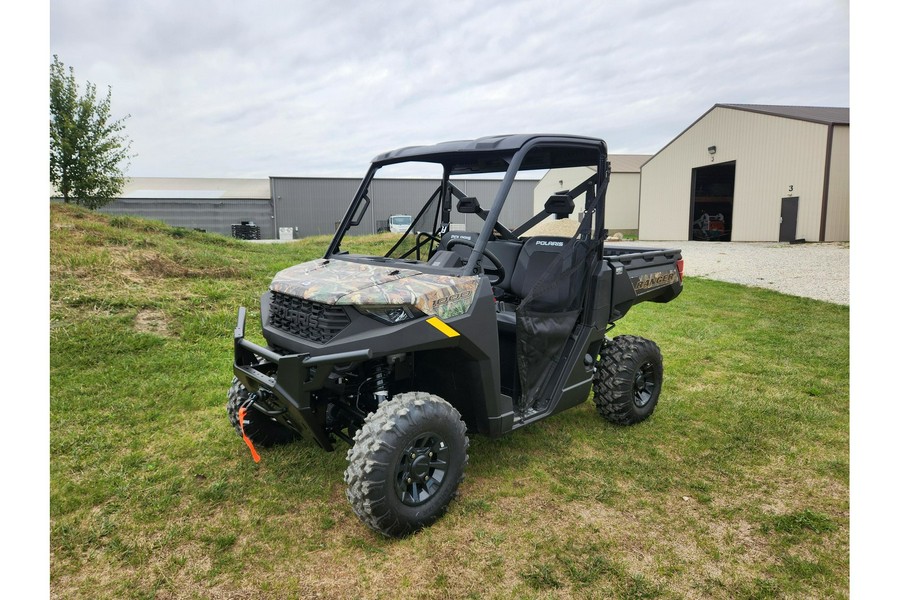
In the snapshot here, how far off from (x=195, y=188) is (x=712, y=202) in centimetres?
3490

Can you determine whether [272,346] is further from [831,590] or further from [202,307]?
[202,307]

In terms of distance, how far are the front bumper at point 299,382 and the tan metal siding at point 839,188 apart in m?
19.7

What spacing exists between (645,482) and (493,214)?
75.2 inches

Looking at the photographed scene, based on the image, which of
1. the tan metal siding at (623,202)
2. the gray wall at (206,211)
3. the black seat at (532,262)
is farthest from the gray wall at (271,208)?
the black seat at (532,262)

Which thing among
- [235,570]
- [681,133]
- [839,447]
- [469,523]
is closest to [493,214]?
[469,523]

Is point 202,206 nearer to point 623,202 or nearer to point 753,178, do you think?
point 623,202

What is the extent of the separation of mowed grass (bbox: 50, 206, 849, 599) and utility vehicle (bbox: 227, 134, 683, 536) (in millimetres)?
309

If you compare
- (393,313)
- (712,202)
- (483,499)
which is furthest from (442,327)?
(712,202)

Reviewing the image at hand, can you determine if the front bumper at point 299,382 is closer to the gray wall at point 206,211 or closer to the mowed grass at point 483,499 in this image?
the mowed grass at point 483,499

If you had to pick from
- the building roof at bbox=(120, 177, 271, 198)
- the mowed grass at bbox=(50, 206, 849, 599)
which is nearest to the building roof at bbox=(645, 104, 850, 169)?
the mowed grass at bbox=(50, 206, 849, 599)

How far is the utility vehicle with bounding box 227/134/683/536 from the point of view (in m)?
2.81

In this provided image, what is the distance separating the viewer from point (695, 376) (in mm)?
5574

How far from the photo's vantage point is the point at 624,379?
420 centimetres

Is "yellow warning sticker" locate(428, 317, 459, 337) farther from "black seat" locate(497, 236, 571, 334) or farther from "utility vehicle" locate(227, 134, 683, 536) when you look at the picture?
"black seat" locate(497, 236, 571, 334)
